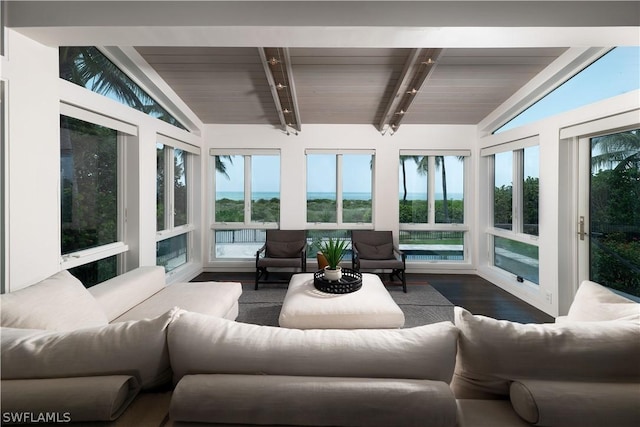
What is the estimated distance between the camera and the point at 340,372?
1008mm

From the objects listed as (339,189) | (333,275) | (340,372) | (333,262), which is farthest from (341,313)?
(339,189)

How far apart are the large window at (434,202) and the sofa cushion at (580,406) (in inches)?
175

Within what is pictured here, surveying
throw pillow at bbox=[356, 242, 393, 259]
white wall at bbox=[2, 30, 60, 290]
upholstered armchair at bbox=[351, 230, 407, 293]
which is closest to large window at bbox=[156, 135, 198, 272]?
white wall at bbox=[2, 30, 60, 290]

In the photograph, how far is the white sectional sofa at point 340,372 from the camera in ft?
3.01

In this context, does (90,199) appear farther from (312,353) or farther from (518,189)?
(518,189)

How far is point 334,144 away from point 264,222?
194cm

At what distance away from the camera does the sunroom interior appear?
2.00 m

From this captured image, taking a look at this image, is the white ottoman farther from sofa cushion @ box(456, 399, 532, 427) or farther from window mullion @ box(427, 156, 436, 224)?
window mullion @ box(427, 156, 436, 224)

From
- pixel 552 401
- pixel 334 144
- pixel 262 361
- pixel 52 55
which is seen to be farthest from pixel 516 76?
pixel 52 55

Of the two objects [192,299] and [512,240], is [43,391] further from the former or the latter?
[512,240]

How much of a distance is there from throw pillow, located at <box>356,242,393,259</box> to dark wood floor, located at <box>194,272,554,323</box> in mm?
414

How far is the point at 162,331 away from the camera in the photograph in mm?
1075

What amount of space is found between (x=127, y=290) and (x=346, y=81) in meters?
3.38

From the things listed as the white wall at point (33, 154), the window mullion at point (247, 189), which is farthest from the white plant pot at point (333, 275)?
the window mullion at point (247, 189)
